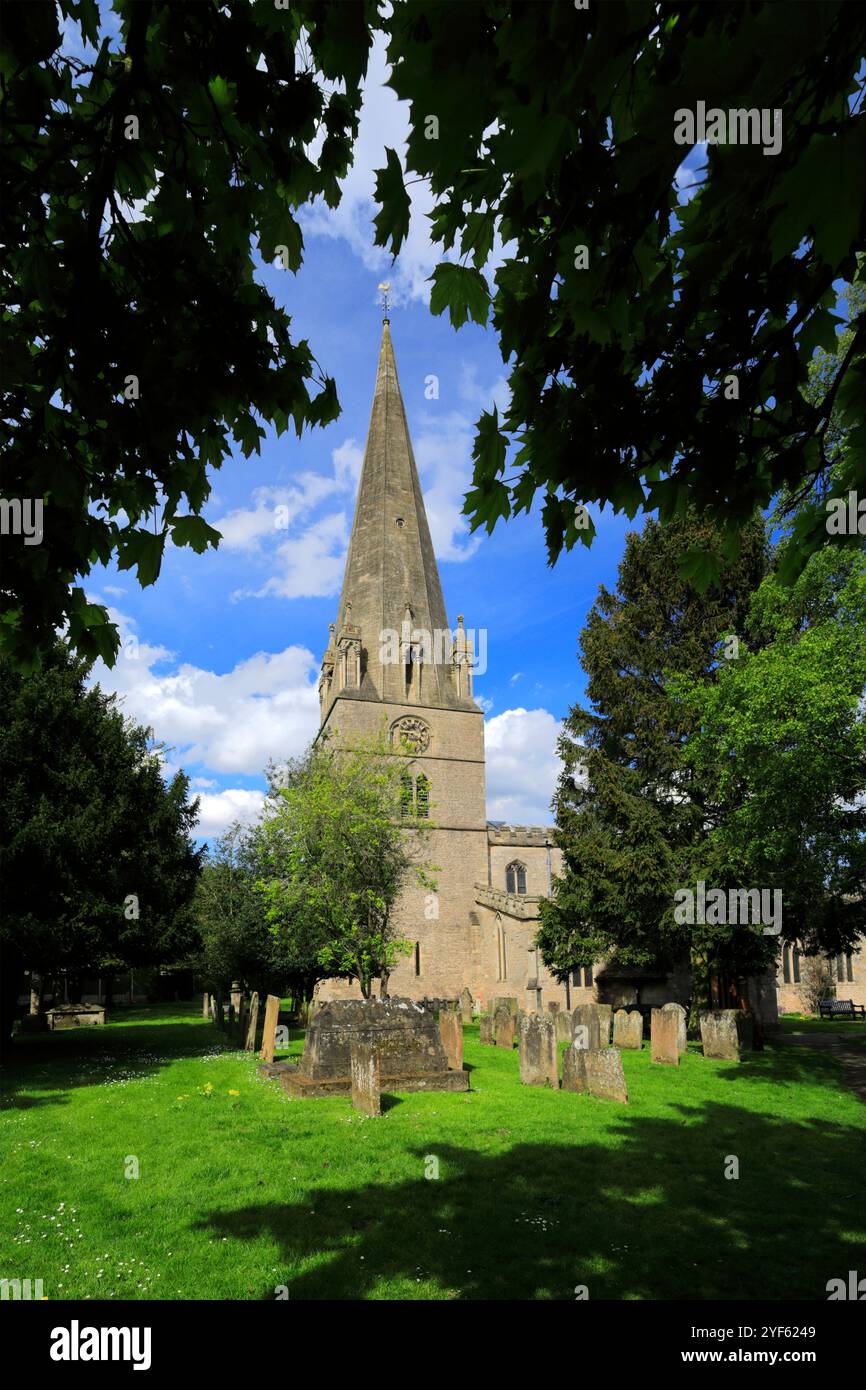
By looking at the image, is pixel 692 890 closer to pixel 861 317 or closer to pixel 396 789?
pixel 396 789

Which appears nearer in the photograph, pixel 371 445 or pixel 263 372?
pixel 263 372

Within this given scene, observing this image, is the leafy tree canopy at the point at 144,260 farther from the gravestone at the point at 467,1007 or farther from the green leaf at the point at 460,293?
the gravestone at the point at 467,1007

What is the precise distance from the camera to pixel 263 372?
3.97m

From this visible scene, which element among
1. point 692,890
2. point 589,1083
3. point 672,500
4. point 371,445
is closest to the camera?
point 672,500

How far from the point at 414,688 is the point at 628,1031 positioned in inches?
924

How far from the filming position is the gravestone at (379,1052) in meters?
12.4

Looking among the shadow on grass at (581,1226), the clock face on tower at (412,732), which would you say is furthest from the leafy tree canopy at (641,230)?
the clock face on tower at (412,732)

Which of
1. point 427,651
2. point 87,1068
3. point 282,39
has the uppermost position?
point 427,651

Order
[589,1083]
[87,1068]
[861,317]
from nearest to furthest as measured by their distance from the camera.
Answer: [861,317]
[589,1083]
[87,1068]

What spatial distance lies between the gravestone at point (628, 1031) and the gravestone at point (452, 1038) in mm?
6742

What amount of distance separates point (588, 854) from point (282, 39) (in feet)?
75.2

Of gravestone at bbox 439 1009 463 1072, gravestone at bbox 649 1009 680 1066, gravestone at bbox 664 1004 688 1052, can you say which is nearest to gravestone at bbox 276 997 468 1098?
gravestone at bbox 439 1009 463 1072

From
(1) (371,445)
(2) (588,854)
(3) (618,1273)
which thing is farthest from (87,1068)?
(1) (371,445)

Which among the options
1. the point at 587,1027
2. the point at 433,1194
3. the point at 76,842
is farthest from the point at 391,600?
the point at 433,1194
